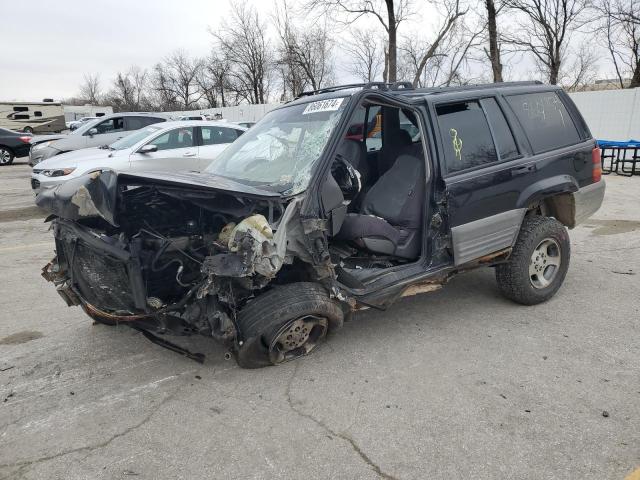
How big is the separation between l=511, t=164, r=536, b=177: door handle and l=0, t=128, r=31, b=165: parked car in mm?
21514

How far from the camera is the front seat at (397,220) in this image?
12.7ft

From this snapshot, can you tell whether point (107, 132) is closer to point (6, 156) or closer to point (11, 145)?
point (11, 145)

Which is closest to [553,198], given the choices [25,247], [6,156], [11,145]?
[25,247]

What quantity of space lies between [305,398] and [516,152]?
273cm

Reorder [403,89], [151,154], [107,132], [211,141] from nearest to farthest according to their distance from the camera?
[403,89] < [151,154] < [211,141] < [107,132]

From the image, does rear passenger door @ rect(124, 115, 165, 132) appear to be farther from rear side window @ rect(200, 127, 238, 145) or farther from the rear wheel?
the rear wheel

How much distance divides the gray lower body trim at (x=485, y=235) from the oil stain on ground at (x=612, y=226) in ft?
12.7

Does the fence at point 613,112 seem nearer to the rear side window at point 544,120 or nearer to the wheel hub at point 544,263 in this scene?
the rear side window at point 544,120

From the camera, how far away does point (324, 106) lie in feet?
12.0

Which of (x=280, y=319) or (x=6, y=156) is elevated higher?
(x=6, y=156)

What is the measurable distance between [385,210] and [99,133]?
12336mm

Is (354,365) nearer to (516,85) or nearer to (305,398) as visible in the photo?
(305,398)

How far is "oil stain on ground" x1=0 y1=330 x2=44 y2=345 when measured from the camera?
385 centimetres

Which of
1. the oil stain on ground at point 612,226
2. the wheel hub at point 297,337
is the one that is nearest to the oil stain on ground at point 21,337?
the wheel hub at point 297,337
